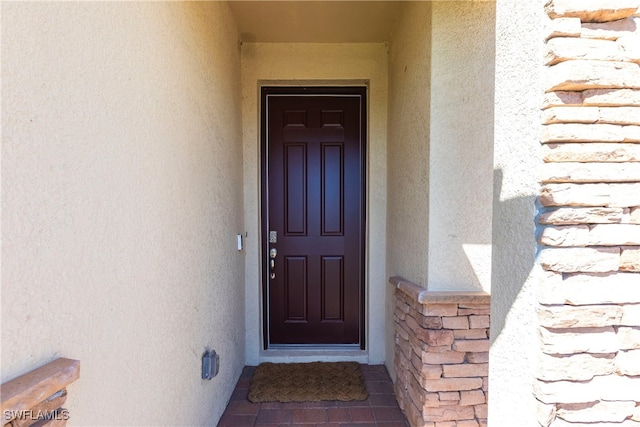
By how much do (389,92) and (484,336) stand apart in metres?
1.99

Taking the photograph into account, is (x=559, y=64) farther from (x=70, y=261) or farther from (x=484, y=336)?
(x=484, y=336)

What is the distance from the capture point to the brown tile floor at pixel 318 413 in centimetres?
220

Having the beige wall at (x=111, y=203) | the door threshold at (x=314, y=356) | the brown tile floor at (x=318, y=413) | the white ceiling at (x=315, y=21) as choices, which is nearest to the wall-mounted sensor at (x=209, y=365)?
the beige wall at (x=111, y=203)

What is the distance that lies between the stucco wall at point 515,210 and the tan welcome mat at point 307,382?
1582 mm

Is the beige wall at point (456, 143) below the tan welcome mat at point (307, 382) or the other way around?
the other way around

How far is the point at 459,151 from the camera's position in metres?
1.90

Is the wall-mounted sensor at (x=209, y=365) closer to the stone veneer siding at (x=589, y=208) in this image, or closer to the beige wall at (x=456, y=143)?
the beige wall at (x=456, y=143)

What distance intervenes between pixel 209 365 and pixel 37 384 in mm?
1328

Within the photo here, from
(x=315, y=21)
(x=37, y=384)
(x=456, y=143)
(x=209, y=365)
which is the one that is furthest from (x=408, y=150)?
(x=37, y=384)

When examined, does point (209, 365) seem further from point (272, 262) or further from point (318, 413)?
point (272, 262)

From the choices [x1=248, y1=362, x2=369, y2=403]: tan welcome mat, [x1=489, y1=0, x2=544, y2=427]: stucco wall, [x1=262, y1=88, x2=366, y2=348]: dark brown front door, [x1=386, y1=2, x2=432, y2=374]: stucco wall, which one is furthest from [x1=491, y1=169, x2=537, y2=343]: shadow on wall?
[x1=262, y1=88, x2=366, y2=348]: dark brown front door

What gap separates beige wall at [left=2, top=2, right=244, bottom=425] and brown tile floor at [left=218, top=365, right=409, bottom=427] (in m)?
0.42

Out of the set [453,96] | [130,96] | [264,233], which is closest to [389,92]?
[453,96]
